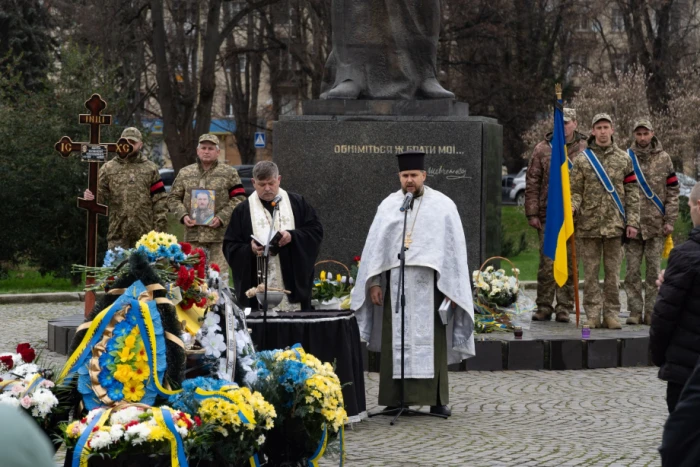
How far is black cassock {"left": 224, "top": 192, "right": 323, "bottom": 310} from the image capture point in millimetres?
9219

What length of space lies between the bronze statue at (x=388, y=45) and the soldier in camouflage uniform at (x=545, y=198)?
124 cm

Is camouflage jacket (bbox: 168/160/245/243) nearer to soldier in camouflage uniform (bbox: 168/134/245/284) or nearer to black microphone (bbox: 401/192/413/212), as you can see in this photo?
soldier in camouflage uniform (bbox: 168/134/245/284)

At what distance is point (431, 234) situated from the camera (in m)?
8.90

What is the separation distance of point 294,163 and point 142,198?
1.63 m

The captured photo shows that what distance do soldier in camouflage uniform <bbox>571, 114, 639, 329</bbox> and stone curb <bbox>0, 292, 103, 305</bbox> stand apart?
24.2 feet

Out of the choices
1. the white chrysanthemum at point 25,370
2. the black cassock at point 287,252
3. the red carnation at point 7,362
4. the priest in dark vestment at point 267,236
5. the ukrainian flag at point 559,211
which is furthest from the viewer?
the ukrainian flag at point 559,211

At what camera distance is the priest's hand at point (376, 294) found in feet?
29.3

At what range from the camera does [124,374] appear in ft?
18.1

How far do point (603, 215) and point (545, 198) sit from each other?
0.80m

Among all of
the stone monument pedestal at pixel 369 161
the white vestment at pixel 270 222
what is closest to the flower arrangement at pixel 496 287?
the stone monument pedestal at pixel 369 161

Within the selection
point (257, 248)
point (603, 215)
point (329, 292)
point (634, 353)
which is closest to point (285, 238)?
point (257, 248)

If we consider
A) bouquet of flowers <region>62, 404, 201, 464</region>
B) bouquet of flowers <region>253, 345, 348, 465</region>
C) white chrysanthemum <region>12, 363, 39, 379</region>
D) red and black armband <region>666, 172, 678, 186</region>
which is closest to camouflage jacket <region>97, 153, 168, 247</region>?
red and black armband <region>666, 172, 678, 186</region>

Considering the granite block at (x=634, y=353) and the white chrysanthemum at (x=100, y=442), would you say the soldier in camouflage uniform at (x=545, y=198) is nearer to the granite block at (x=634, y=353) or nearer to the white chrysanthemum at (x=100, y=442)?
the granite block at (x=634, y=353)

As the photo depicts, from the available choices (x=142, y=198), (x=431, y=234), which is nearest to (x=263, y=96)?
(x=142, y=198)
